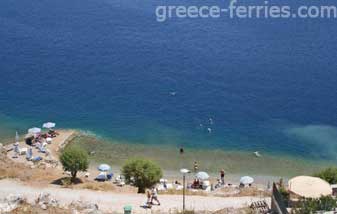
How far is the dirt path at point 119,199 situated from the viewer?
Result: 1400 inches

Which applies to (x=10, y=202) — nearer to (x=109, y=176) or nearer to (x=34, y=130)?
(x=109, y=176)

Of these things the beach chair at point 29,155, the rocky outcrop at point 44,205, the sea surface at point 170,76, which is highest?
the sea surface at point 170,76

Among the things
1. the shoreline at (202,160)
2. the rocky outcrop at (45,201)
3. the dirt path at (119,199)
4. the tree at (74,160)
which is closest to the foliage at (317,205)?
the dirt path at (119,199)

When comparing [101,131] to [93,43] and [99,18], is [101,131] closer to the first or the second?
[93,43]

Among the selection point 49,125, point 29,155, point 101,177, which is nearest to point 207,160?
point 101,177

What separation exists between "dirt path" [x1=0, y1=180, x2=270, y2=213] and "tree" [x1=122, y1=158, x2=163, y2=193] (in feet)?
9.65

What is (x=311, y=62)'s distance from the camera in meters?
75.9

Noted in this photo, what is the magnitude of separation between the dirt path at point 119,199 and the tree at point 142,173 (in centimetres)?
294

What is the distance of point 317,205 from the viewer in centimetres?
3027

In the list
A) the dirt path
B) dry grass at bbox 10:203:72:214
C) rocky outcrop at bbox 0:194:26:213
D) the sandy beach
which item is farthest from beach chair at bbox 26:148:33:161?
dry grass at bbox 10:203:72:214

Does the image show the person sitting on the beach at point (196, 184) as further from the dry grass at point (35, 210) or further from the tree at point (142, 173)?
the dry grass at point (35, 210)

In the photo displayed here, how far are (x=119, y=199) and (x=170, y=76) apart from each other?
3524 centimetres

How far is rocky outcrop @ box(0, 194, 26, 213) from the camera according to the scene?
33.1 metres

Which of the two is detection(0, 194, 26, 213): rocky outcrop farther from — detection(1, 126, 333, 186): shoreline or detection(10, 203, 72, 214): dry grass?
detection(1, 126, 333, 186): shoreline
